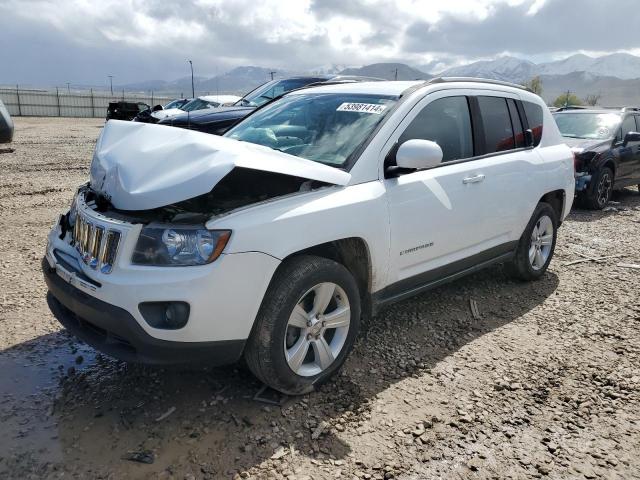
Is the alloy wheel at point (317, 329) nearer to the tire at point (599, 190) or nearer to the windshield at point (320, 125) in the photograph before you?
the windshield at point (320, 125)

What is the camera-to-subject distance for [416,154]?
3.15m

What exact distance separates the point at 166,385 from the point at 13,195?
6.22 meters

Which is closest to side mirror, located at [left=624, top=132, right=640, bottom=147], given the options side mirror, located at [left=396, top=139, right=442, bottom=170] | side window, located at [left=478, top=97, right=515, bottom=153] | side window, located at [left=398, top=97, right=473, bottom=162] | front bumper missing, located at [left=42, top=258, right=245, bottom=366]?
side window, located at [left=478, top=97, right=515, bottom=153]

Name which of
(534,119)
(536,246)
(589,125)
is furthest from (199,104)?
(536,246)

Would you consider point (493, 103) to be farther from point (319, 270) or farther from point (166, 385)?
point (166, 385)

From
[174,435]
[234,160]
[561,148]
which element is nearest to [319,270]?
[234,160]

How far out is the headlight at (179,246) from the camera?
8.23ft

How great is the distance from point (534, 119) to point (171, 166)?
3.56 m

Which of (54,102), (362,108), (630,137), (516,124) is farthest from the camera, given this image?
(54,102)

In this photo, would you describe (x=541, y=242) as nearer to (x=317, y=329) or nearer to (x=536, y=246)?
(x=536, y=246)

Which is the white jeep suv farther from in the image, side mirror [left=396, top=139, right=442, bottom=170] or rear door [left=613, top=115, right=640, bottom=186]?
rear door [left=613, top=115, right=640, bottom=186]

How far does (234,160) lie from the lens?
262 centimetres

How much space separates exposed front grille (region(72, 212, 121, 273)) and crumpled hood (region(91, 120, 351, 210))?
0.52ft

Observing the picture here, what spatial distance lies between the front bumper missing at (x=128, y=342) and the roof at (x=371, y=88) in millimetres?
2064
